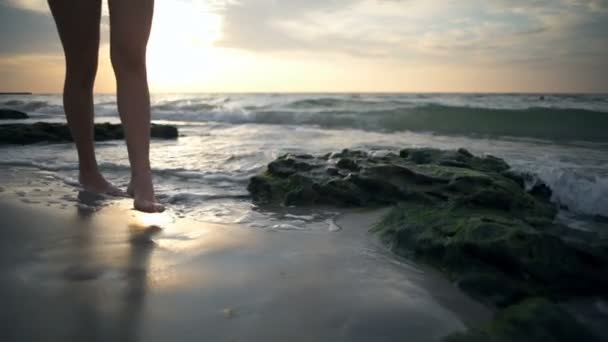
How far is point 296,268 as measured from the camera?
4.60 feet

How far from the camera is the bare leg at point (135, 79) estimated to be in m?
1.76

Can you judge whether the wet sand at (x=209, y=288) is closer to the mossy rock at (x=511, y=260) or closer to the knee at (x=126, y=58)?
the mossy rock at (x=511, y=260)

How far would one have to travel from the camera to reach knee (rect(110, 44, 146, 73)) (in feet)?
5.85

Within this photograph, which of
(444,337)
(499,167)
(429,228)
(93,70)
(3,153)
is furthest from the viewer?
(3,153)

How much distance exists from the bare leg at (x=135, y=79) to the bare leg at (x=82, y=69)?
528 mm

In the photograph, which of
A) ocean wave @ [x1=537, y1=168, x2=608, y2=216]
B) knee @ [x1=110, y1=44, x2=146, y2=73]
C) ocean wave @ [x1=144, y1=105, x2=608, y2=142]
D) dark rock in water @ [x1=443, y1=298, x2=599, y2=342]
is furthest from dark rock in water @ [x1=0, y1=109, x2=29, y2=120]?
dark rock in water @ [x1=443, y1=298, x2=599, y2=342]

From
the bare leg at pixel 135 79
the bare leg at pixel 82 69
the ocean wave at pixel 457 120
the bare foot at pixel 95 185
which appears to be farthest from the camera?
the ocean wave at pixel 457 120

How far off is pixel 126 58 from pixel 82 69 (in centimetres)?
65

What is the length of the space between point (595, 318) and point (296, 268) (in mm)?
885

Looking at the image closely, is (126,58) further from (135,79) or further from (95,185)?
(95,185)

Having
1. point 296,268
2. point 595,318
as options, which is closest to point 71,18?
point 296,268

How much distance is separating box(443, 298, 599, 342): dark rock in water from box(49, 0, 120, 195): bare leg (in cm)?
217

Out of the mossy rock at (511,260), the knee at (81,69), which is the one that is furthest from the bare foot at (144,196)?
the mossy rock at (511,260)

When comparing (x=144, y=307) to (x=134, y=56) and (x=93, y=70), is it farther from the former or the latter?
(x=93, y=70)
